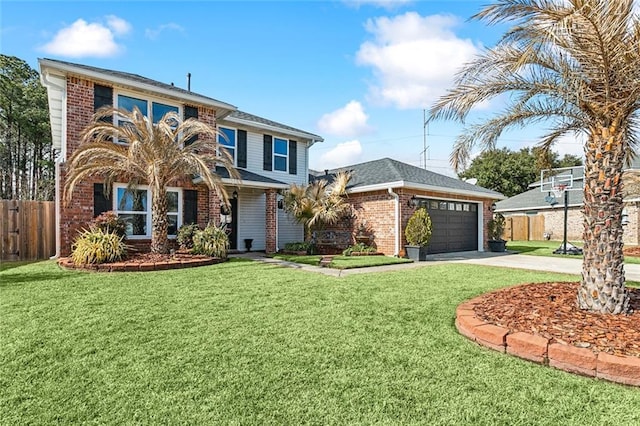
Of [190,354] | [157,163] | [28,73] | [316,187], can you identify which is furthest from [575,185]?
[28,73]

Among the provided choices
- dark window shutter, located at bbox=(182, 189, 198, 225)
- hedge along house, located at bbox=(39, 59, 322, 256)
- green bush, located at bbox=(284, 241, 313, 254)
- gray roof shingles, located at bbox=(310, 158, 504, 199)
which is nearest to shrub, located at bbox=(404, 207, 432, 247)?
gray roof shingles, located at bbox=(310, 158, 504, 199)

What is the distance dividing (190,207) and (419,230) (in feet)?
25.6

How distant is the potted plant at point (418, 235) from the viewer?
11.5m

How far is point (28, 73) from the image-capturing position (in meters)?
22.1

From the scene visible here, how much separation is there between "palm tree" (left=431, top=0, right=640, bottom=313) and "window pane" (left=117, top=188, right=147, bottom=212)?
998 cm

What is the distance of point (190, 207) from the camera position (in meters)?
11.9

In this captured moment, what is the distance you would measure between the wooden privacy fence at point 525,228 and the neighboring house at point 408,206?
11.0 m

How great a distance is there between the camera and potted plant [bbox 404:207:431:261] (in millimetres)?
11477

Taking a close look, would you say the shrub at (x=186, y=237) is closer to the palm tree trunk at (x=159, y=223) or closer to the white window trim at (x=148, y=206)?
the white window trim at (x=148, y=206)

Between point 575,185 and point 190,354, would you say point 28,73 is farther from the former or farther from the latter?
point 575,185

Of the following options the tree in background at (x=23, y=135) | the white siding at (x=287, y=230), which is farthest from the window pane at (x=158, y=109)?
the tree in background at (x=23, y=135)

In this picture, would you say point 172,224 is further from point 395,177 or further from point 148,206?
point 395,177

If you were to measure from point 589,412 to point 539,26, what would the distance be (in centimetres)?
416

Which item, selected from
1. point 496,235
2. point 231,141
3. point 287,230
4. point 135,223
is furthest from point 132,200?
point 496,235
